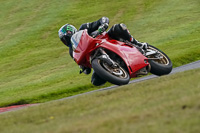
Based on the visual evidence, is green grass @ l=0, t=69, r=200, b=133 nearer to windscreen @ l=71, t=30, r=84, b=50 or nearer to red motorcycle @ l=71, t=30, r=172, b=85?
red motorcycle @ l=71, t=30, r=172, b=85

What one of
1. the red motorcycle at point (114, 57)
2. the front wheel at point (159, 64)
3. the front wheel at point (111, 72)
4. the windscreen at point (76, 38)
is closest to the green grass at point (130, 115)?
the front wheel at point (111, 72)

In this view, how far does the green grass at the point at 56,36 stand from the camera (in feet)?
52.2

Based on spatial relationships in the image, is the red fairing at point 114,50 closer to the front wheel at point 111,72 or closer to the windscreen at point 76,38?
the windscreen at point 76,38

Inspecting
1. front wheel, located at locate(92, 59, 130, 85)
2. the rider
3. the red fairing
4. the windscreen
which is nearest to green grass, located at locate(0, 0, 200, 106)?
the rider

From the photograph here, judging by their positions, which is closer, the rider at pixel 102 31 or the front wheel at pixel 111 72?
the front wheel at pixel 111 72

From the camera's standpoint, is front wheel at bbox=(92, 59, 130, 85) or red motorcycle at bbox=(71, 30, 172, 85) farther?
red motorcycle at bbox=(71, 30, 172, 85)

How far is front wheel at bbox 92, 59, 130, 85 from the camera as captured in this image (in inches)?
336

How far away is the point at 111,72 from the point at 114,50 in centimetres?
62

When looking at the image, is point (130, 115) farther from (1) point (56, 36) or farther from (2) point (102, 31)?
(1) point (56, 36)

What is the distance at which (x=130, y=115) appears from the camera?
4734 mm

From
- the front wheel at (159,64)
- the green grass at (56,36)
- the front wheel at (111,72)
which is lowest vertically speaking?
the green grass at (56,36)

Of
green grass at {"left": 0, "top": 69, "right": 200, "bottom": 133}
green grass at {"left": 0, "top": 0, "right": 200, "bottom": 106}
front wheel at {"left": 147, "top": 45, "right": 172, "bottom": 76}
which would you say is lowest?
green grass at {"left": 0, "top": 0, "right": 200, "bottom": 106}

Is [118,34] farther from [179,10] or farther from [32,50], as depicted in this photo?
[179,10]

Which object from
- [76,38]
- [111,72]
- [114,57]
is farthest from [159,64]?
[76,38]
